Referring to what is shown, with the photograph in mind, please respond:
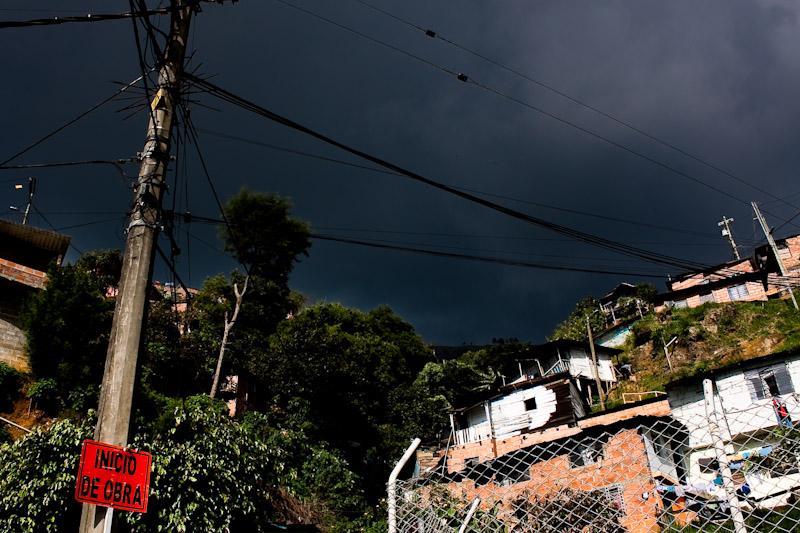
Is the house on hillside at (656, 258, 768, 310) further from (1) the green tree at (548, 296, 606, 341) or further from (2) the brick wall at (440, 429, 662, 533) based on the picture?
(2) the brick wall at (440, 429, 662, 533)

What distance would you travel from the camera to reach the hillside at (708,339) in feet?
92.8

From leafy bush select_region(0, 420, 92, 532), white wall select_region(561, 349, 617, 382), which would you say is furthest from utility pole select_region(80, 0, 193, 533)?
white wall select_region(561, 349, 617, 382)

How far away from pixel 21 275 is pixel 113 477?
49.7ft

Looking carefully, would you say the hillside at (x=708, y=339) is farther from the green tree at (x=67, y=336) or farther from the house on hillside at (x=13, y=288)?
the house on hillside at (x=13, y=288)

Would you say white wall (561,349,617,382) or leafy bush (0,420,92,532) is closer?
leafy bush (0,420,92,532)

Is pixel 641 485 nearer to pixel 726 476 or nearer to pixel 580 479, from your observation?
pixel 580 479

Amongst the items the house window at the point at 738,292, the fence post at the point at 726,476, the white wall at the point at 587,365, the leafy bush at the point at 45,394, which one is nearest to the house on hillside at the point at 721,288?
the house window at the point at 738,292

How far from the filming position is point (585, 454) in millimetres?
3379

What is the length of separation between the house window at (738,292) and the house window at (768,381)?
1863cm

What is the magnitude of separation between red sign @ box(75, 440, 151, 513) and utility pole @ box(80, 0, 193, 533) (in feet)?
0.57

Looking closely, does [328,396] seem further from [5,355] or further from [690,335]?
[690,335]

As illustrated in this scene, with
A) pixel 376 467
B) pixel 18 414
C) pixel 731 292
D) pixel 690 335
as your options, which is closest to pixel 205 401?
pixel 18 414

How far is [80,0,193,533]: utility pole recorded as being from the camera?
411cm

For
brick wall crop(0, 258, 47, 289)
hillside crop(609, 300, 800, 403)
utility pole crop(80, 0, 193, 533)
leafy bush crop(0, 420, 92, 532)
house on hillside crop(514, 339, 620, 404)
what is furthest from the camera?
house on hillside crop(514, 339, 620, 404)
